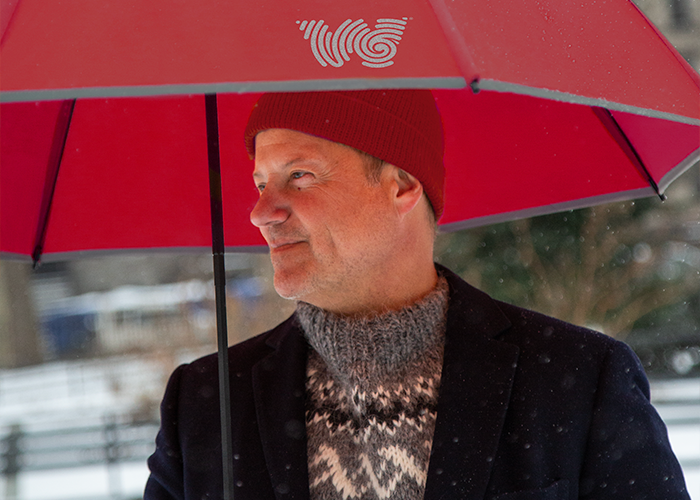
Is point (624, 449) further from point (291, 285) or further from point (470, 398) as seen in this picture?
point (291, 285)

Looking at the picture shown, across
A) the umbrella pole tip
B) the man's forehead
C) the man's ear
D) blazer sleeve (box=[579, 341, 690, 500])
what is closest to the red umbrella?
the umbrella pole tip

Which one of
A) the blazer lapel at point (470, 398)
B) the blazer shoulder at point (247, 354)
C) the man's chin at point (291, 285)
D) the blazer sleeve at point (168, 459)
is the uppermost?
the man's chin at point (291, 285)

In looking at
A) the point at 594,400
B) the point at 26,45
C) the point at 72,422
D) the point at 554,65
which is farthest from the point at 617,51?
the point at 72,422

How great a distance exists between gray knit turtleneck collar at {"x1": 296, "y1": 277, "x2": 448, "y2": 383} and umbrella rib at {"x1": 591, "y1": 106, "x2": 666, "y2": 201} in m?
0.75

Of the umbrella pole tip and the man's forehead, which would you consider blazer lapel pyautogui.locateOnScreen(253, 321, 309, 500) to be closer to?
the man's forehead

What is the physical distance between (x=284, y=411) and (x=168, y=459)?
36 centimetres

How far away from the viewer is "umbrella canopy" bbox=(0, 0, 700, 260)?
3.87 ft

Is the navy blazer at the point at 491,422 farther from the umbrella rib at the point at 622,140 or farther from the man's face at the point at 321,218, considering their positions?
the umbrella rib at the point at 622,140

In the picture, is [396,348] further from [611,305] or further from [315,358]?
[611,305]

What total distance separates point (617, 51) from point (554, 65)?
27 centimetres

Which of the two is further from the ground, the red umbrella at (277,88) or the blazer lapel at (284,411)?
the red umbrella at (277,88)

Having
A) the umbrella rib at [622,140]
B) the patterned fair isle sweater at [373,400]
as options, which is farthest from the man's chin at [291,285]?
the umbrella rib at [622,140]

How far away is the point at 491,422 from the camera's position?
193cm

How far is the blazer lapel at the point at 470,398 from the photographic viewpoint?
6.07ft
